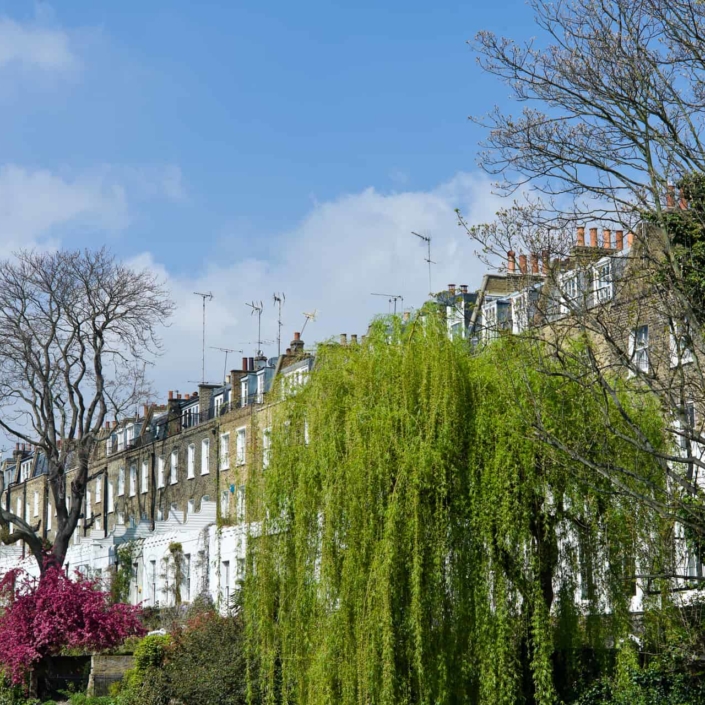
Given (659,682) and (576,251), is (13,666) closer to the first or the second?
(659,682)

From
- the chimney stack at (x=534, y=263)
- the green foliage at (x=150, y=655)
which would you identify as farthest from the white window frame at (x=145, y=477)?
the chimney stack at (x=534, y=263)

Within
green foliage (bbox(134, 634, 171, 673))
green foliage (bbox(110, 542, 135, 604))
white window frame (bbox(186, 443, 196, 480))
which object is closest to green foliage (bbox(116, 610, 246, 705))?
green foliage (bbox(134, 634, 171, 673))

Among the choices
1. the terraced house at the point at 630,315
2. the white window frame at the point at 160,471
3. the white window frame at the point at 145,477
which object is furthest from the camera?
the white window frame at the point at 145,477

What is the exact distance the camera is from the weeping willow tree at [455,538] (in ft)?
59.3

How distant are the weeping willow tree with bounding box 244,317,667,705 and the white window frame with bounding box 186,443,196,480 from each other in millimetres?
39103

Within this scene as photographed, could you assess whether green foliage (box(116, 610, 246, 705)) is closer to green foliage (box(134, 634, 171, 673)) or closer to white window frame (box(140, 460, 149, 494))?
green foliage (box(134, 634, 171, 673))

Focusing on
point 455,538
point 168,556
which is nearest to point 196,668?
point 455,538

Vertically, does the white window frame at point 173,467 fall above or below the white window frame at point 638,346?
above

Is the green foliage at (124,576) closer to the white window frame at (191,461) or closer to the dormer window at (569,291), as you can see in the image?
the white window frame at (191,461)

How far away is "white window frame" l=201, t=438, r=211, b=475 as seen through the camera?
188 feet

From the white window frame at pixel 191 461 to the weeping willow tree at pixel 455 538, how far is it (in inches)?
1539

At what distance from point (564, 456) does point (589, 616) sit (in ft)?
9.02

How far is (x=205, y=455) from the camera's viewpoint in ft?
189

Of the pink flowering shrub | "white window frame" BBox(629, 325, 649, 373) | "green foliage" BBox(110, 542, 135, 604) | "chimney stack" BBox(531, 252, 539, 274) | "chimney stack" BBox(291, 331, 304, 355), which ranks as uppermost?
"chimney stack" BBox(291, 331, 304, 355)
